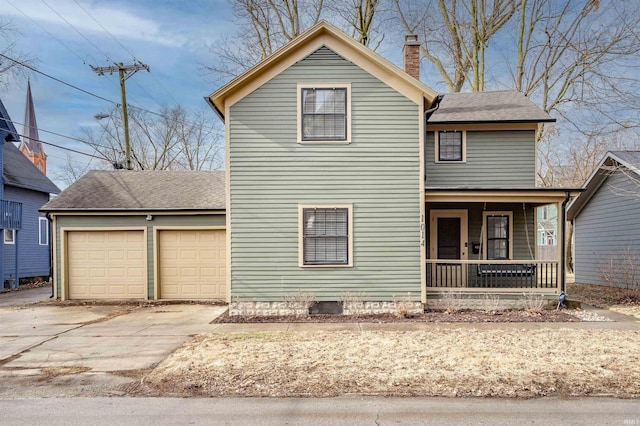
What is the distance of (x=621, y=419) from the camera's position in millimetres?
4523

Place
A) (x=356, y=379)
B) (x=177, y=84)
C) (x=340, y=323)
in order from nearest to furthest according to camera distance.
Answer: (x=356, y=379) < (x=340, y=323) < (x=177, y=84)

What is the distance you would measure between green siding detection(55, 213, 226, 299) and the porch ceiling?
6240mm

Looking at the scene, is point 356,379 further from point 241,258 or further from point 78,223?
point 78,223

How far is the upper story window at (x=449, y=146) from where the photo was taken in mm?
13344

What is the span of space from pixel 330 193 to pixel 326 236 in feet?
3.33

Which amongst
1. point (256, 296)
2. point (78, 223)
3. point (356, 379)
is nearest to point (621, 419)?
point (356, 379)

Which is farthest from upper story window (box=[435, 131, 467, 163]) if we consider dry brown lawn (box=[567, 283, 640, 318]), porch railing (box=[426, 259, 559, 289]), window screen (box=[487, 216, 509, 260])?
dry brown lawn (box=[567, 283, 640, 318])

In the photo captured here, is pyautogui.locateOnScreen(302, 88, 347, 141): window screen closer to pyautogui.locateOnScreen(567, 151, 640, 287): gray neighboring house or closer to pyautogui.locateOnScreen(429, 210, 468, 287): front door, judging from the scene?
pyautogui.locateOnScreen(429, 210, 468, 287): front door

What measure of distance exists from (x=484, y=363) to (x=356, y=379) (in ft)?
6.25

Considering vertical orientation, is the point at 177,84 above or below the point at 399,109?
above

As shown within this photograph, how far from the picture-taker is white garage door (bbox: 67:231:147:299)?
13.5 meters

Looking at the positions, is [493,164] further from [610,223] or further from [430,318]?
[610,223]

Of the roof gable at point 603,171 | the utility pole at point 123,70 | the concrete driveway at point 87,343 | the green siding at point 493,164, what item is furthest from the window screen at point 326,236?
the utility pole at point 123,70

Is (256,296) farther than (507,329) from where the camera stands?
Yes
